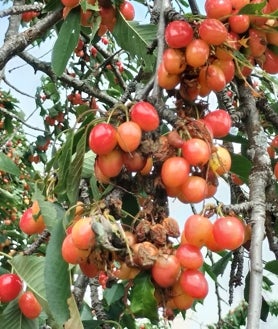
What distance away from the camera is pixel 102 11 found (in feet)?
5.49

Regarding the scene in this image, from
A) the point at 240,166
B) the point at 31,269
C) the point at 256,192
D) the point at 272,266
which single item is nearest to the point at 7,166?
the point at 31,269

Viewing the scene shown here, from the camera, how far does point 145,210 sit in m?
0.96

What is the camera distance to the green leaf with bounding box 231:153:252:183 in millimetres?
1404

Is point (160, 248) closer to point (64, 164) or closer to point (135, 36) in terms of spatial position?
point (64, 164)

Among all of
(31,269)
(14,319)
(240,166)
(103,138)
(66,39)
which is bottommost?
(14,319)

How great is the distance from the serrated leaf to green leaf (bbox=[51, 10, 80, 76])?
31.5 inches

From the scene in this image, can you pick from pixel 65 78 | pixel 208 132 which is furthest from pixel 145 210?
pixel 65 78

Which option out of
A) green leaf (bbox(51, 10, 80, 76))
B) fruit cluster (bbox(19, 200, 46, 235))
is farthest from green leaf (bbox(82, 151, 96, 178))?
green leaf (bbox(51, 10, 80, 76))

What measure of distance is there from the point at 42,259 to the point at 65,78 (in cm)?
144

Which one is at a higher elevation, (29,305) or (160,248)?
(160,248)

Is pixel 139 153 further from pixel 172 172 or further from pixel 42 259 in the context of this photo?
pixel 42 259

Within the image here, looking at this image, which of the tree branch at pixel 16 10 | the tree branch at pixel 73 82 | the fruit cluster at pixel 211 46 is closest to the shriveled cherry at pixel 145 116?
the fruit cluster at pixel 211 46

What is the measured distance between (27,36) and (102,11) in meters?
0.30

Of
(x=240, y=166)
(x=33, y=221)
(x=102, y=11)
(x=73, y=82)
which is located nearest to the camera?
(x=33, y=221)
